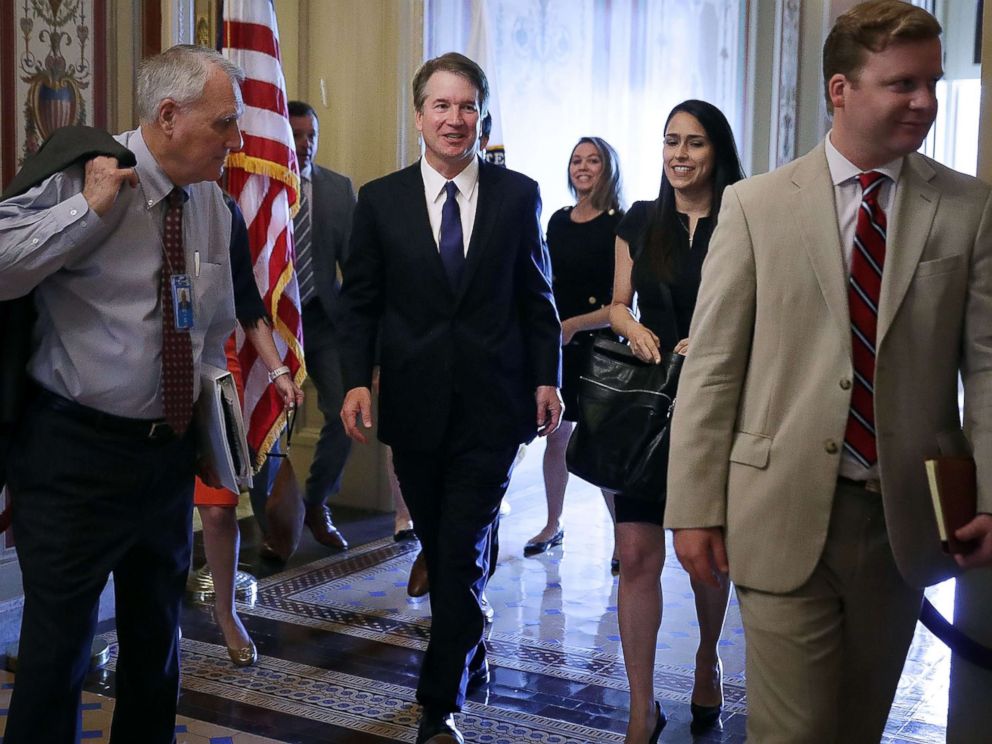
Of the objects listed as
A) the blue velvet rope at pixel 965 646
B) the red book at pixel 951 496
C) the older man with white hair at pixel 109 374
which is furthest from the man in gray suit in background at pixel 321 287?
the red book at pixel 951 496

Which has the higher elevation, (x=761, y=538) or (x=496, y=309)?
(x=496, y=309)

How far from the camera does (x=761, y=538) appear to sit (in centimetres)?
207

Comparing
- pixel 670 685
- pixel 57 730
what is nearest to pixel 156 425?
pixel 57 730

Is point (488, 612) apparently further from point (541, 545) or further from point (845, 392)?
point (845, 392)

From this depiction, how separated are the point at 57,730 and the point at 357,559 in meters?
2.90

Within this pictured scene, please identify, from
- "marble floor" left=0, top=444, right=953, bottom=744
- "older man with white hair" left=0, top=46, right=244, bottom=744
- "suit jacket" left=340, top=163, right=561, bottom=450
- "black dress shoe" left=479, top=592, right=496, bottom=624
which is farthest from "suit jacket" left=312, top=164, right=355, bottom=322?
"older man with white hair" left=0, top=46, right=244, bottom=744

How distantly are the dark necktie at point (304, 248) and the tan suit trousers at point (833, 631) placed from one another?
3623mm

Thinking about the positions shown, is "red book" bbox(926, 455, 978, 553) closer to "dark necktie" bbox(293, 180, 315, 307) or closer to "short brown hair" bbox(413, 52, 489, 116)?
"short brown hair" bbox(413, 52, 489, 116)

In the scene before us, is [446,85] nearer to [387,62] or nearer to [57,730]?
[57,730]

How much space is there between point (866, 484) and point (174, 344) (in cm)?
138

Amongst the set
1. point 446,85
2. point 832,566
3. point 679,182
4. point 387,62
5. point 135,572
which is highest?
point 387,62

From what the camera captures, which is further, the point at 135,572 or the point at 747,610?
the point at 135,572

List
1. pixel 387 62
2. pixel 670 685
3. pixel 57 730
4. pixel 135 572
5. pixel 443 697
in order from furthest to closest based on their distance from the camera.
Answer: pixel 387 62, pixel 670 685, pixel 443 697, pixel 135 572, pixel 57 730

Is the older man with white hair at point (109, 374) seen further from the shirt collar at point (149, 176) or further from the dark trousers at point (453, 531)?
the dark trousers at point (453, 531)
